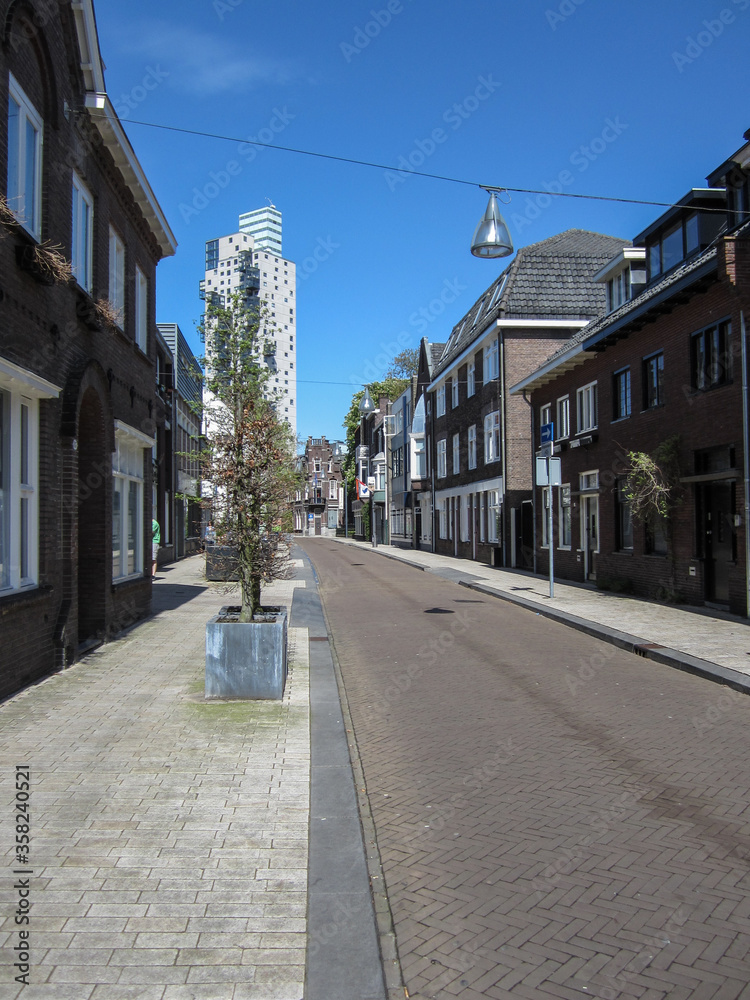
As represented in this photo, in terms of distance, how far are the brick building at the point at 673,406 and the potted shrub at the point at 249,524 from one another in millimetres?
8111

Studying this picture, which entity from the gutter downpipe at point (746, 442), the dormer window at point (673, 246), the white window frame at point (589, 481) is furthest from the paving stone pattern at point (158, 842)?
the white window frame at point (589, 481)

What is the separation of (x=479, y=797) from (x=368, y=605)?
11.8 metres

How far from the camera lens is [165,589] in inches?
751

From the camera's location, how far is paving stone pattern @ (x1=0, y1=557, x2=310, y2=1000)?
125 inches

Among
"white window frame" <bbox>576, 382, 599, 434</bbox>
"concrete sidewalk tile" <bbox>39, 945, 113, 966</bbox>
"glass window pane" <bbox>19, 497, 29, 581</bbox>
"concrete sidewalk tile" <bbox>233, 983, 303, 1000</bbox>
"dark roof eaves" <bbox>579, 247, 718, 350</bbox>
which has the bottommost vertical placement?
"concrete sidewalk tile" <bbox>233, 983, 303, 1000</bbox>

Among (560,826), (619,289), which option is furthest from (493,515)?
(560,826)

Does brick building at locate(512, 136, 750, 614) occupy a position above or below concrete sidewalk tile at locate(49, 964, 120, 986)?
above

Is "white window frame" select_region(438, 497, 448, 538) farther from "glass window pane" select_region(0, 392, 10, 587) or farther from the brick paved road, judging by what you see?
"glass window pane" select_region(0, 392, 10, 587)

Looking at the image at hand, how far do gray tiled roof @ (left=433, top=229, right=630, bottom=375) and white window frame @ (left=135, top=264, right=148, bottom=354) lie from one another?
593 inches

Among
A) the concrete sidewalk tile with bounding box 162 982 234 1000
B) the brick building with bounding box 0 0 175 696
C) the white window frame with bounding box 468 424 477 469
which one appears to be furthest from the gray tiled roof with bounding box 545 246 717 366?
the concrete sidewalk tile with bounding box 162 982 234 1000

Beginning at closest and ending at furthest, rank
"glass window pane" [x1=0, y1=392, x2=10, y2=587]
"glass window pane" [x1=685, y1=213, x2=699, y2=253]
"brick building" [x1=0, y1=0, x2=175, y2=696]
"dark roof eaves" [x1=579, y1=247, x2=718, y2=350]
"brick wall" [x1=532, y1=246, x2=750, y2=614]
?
"glass window pane" [x1=0, y1=392, x2=10, y2=587]
"brick building" [x1=0, y1=0, x2=175, y2=696]
"brick wall" [x1=532, y1=246, x2=750, y2=614]
"dark roof eaves" [x1=579, y1=247, x2=718, y2=350]
"glass window pane" [x1=685, y1=213, x2=699, y2=253]

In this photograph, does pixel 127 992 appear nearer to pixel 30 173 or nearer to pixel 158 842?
pixel 158 842

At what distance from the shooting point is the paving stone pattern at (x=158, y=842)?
10.4 feet

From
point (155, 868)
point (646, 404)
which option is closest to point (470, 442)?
point (646, 404)
